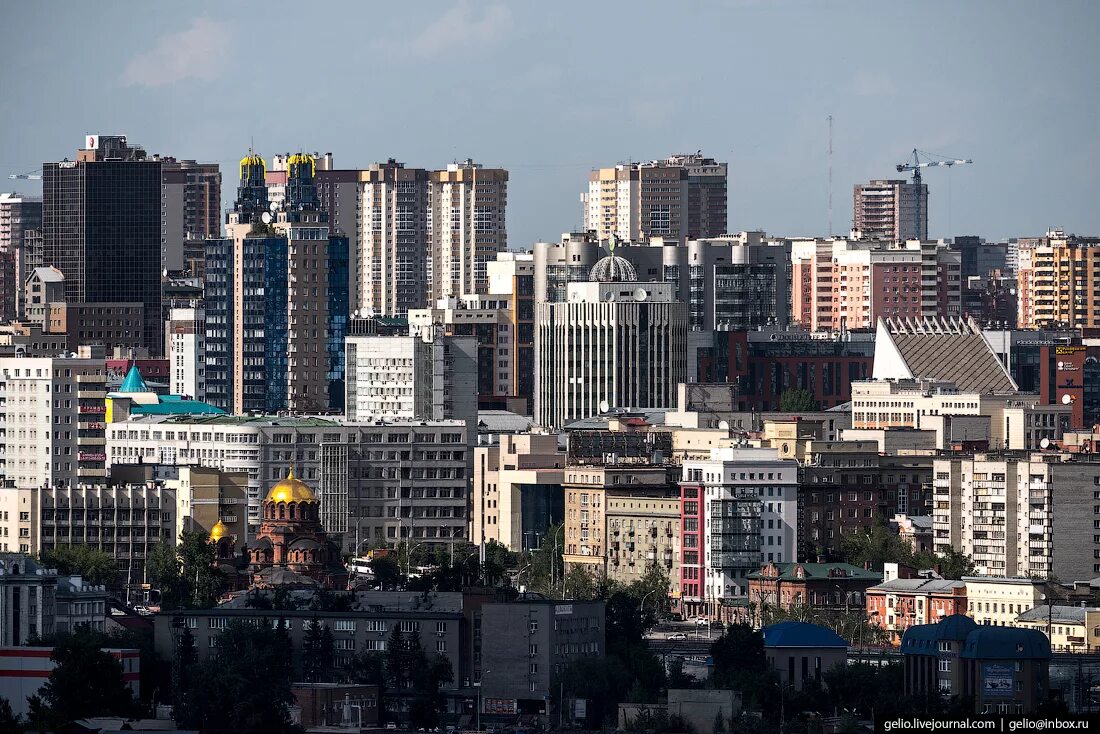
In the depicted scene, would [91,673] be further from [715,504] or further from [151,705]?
[715,504]

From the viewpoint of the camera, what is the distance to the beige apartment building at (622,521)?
19100 cm

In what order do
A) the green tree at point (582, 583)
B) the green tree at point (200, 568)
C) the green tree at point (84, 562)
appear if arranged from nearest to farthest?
1. the green tree at point (200, 568)
2. the green tree at point (582, 583)
3. the green tree at point (84, 562)

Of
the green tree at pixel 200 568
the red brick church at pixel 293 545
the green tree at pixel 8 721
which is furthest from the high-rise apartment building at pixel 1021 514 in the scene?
the green tree at pixel 8 721

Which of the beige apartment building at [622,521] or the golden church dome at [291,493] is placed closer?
the golden church dome at [291,493]

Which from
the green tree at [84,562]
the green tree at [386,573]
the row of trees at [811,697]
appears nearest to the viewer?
the row of trees at [811,697]

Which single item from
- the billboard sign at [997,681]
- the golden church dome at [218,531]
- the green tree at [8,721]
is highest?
the golden church dome at [218,531]

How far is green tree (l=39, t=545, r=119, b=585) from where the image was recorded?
183 meters

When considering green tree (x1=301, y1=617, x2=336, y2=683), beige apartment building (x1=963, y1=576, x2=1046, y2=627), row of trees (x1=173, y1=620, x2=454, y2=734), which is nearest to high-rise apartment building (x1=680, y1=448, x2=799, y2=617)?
beige apartment building (x1=963, y1=576, x2=1046, y2=627)

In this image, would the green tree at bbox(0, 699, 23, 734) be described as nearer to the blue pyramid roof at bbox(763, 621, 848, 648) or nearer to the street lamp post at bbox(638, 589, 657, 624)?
the blue pyramid roof at bbox(763, 621, 848, 648)

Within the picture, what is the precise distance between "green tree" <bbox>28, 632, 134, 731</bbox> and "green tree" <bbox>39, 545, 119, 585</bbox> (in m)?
35.8

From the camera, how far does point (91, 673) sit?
468ft

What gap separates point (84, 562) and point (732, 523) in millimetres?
29274

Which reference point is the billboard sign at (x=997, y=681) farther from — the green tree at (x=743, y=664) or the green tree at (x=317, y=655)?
the green tree at (x=317, y=655)

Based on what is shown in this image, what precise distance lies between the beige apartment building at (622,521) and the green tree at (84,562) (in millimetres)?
21524
